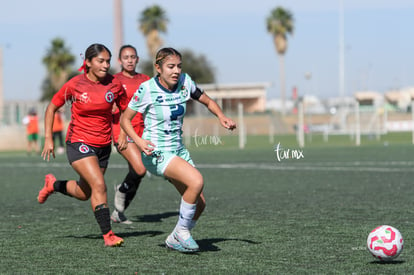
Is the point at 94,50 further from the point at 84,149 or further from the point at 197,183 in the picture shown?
the point at 197,183

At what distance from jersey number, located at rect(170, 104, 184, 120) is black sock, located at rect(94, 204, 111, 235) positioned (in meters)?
1.31

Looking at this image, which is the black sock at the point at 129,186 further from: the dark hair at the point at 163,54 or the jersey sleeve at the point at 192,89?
the dark hair at the point at 163,54

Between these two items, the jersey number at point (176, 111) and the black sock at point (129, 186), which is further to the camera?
the black sock at point (129, 186)

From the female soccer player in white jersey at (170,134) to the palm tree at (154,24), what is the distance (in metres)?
62.9

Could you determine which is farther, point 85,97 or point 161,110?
point 85,97

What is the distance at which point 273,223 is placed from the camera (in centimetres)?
905

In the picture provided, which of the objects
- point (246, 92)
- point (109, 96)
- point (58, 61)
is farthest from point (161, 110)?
point (246, 92)

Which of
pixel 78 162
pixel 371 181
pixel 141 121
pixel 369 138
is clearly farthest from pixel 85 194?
pixel 369 138

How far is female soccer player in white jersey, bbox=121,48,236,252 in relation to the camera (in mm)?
6977

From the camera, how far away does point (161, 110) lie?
7121 millimetres

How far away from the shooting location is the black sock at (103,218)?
Answer: 7.61 meters

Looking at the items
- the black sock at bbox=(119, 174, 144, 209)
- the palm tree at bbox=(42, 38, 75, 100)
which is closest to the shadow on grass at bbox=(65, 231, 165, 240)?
the black sock at bbox=(119, 174, 144, 209)

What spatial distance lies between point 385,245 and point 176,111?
2.33 meters

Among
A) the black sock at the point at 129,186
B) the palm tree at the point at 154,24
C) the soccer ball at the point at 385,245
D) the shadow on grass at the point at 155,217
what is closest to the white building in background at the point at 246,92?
the palm tree at the point at 154,24
